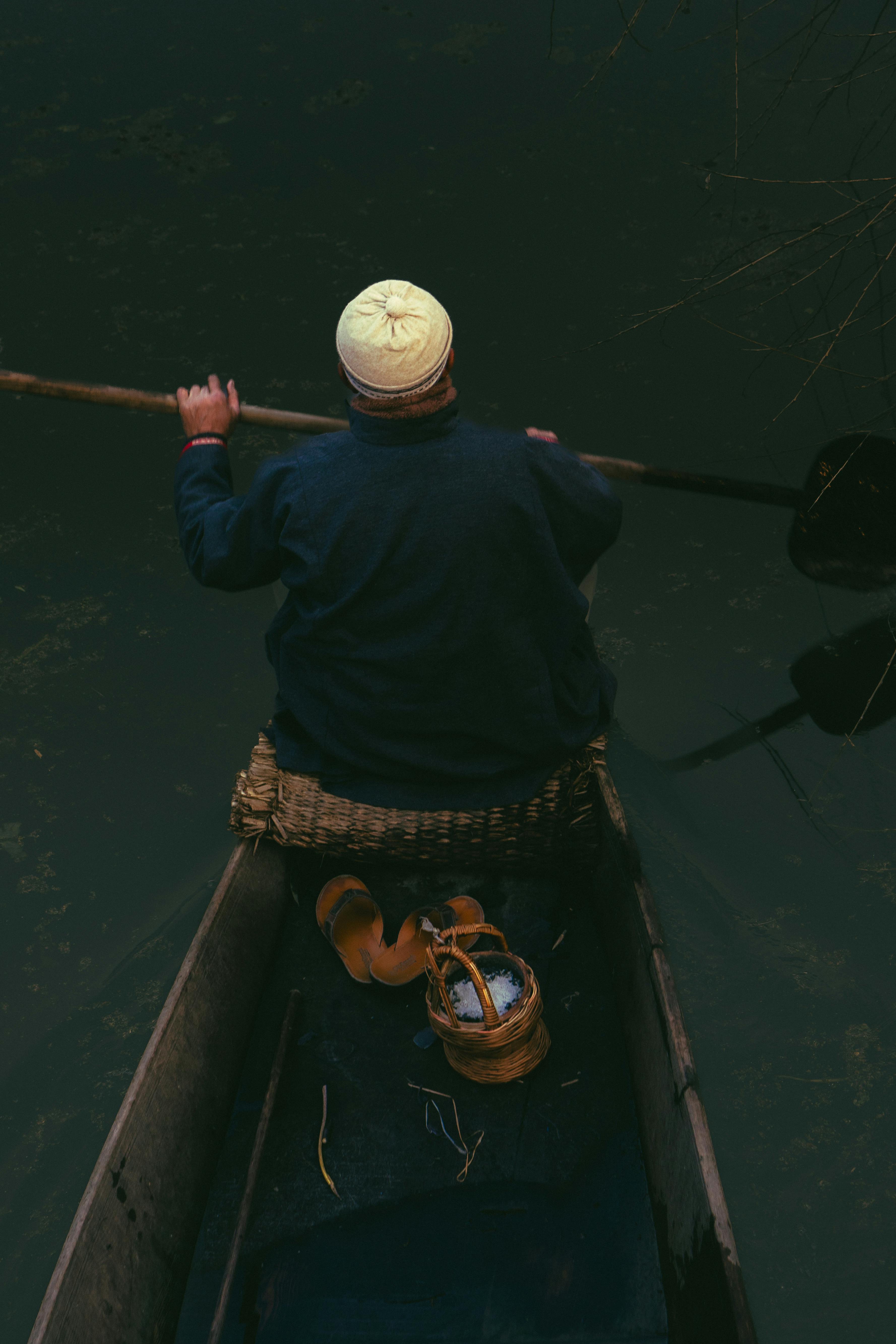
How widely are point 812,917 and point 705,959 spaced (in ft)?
0.94

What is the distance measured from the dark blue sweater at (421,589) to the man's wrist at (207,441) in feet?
0.08

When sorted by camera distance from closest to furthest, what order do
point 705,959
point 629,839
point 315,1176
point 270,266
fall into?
point 315,1176 → point 629,839 → point 705,959 → point 270,266

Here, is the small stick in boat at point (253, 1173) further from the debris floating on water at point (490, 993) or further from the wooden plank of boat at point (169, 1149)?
the debris floating on water at point (490, 993)

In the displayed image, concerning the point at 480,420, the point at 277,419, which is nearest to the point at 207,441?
the point at 277,419

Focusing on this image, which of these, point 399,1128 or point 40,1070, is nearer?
point 399,1128

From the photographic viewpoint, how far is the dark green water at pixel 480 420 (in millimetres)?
1991

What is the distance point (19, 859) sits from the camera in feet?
7.66

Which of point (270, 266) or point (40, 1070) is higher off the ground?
point (270, 266)

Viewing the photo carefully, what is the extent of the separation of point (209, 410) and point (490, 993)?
1.27m

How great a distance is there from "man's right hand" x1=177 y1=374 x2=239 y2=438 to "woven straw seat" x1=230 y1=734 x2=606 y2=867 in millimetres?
683

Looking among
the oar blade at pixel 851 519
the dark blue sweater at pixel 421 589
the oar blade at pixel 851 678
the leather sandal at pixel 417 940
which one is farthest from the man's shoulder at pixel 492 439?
the oar blade at pixel 851 678

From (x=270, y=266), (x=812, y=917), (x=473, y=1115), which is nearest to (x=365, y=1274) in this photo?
(x=473, y=1115)

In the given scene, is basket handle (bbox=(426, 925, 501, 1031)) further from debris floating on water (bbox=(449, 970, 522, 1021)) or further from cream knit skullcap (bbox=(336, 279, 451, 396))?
cream knit skullcap (bbox=(336, 279, 451, 396))

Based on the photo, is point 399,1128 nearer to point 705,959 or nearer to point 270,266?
point 705,959
